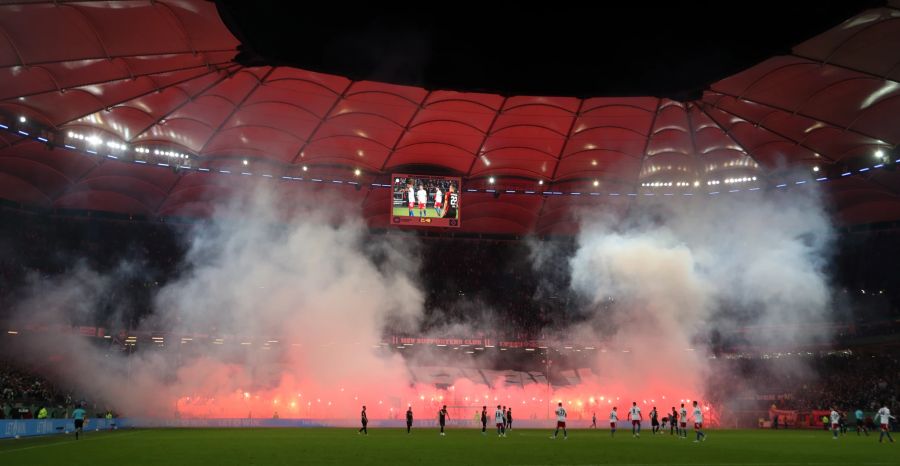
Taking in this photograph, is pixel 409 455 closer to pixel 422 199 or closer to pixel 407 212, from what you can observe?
pixel 407 212

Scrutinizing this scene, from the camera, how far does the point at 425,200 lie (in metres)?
33.7

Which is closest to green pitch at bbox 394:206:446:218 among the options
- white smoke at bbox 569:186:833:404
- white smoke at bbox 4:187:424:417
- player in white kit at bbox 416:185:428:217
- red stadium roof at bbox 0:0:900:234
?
player in white kit at bbox 416:185:428:217

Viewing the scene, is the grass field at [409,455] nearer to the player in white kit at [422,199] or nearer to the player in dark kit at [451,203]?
the player in white kit at [422,199]

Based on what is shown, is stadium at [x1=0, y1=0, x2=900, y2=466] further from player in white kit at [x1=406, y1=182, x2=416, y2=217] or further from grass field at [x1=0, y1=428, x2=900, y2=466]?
grass field at [x1=0, y1=428, x2=900, y2=466]

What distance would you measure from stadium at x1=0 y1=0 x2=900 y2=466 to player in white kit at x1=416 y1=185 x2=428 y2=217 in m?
0.27

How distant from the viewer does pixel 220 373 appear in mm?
41938

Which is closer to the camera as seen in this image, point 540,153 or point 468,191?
point 540,153

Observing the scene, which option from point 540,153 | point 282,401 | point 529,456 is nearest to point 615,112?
point 540,153

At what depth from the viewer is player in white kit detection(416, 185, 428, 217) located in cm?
3362

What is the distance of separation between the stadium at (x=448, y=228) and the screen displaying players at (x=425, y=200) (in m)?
0.13

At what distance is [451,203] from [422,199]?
1.35 meters

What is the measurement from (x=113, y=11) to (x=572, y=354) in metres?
35.5

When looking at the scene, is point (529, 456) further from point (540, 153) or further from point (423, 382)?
point (423, 382)

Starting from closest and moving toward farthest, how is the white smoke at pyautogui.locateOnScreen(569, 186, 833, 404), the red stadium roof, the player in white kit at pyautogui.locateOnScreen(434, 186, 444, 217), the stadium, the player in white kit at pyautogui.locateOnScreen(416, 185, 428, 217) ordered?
the stadium, the red stadium roof, the player in white kit at pyautogui.locateOnScreen(416, 185, 428, 217), the player in white kit at pyautogui.locateOnScreen(434, 186, 444, 217), the white smoke at pyautogui.locateOnScreen(569, 186, 833, 404)
